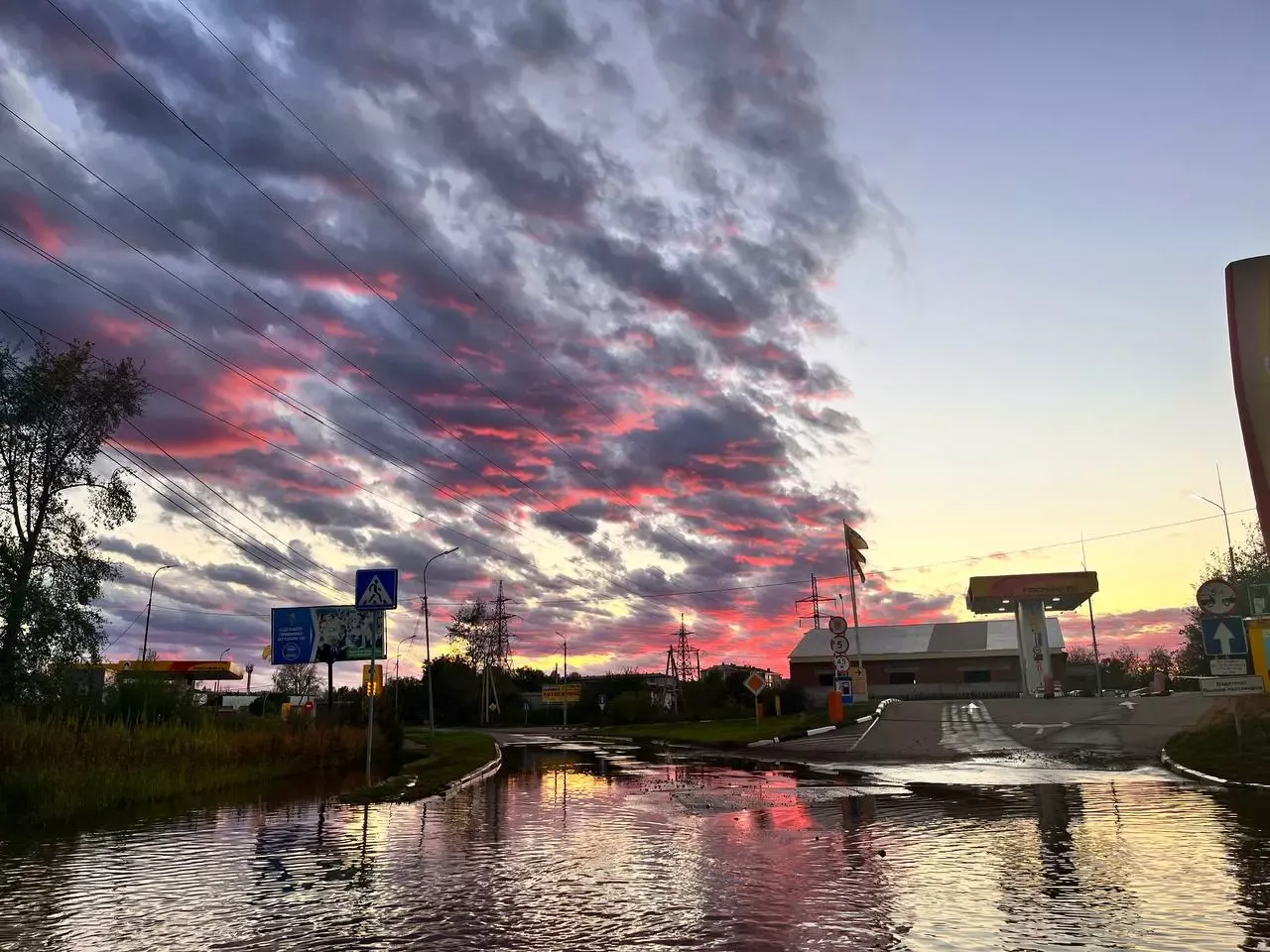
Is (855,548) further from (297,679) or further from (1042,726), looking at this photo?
(297,679)

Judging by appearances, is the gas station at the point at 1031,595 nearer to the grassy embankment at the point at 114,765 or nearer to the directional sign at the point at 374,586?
the grassy embankment at the point at 114,765

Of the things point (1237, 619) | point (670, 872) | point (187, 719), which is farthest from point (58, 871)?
point (1237, 619)

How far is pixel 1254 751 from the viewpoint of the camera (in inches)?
895

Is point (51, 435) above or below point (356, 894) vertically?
above

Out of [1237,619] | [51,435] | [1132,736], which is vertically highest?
[51,435]

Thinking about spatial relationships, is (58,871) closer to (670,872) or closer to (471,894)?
→ (471,894)

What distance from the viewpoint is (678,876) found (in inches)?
420

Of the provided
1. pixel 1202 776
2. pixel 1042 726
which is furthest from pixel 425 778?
pixel 1042 726

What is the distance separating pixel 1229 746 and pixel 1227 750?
0.68m

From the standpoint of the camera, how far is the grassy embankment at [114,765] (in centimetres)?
1806

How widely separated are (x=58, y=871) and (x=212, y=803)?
→ 29.7ft

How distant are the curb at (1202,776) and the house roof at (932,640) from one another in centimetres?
6340

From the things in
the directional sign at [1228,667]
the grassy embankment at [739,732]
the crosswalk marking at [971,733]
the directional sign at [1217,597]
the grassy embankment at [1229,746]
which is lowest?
the grassy embankment at [739,732]

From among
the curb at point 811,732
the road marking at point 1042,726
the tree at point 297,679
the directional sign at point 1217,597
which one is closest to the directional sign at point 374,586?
Result: the directional sign at point 1217,597
